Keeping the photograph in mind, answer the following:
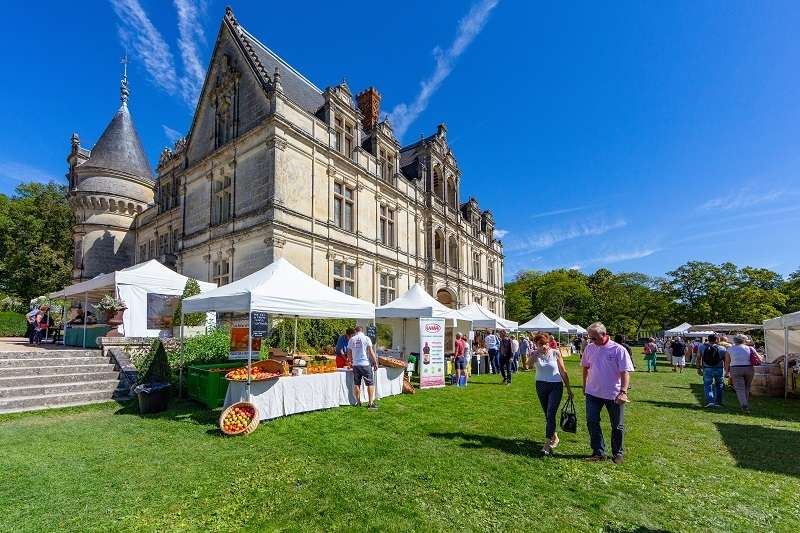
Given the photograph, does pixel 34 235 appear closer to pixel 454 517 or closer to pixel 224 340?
pixel 224 340

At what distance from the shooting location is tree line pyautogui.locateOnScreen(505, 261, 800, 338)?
41.8 meters

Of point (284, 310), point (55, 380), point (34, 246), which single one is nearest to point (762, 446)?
point (284, 310)

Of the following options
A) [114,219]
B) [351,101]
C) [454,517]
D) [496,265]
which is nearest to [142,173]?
[114,219]

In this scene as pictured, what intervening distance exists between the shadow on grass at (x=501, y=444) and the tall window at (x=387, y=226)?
17432 millimetres

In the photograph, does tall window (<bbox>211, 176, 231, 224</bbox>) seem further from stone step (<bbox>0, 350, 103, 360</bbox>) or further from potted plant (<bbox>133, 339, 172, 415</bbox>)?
potted plant (<bbox>133, 339, 172, 415</bbox>)

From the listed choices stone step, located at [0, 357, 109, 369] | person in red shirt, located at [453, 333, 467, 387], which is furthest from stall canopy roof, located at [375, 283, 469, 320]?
stone step, located at [0, 357, 109, 369]

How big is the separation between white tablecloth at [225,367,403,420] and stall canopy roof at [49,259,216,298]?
28.5 feet

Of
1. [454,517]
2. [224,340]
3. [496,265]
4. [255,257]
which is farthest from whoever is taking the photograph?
[496,265]

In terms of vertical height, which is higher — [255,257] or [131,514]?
[255,257]

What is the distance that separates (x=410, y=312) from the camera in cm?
1257

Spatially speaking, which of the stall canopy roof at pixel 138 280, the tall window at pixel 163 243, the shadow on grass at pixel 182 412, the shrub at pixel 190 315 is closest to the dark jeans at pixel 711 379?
the shadow on grass at pixel 182 412

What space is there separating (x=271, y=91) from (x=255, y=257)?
23.5ft

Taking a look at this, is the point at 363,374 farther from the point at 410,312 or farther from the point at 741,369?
the point at 741,369

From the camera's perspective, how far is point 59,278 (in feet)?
104
